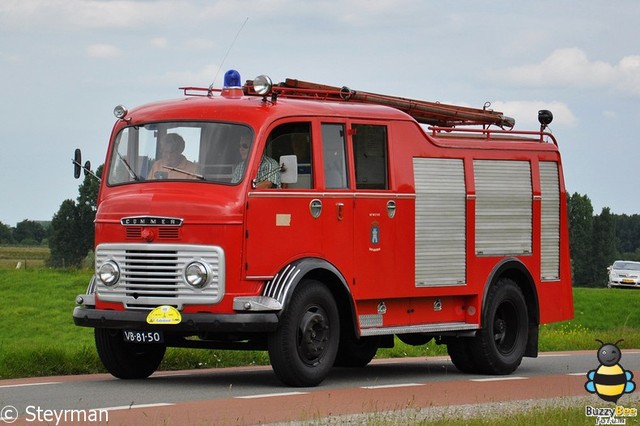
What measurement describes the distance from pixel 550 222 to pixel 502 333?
6.13 ft

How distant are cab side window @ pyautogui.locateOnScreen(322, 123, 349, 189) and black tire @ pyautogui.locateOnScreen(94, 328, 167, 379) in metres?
2.68

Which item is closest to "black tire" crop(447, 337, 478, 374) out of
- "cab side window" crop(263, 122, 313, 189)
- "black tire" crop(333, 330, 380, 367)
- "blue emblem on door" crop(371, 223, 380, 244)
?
"black tire" crop(333, 330, 380, 367)

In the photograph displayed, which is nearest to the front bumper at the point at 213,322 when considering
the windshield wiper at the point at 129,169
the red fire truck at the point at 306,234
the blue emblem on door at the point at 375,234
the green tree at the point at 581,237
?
the red fire truck at the point at 306,234

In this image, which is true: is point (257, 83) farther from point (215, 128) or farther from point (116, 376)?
point (116, 376)

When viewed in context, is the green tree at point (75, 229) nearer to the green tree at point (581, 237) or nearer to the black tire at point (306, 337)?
the green tree at point (581, 237)

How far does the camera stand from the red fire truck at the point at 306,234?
1430cm

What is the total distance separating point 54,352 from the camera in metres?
17.0

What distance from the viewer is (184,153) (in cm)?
1503

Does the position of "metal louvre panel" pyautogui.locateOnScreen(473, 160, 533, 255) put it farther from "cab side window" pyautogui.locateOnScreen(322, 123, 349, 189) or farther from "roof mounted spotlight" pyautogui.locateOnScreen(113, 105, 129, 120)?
"roof mounted spotlight" pyautogui.locateOnScreen(113, 105, 129, 120)

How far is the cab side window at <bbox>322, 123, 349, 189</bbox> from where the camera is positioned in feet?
50.8

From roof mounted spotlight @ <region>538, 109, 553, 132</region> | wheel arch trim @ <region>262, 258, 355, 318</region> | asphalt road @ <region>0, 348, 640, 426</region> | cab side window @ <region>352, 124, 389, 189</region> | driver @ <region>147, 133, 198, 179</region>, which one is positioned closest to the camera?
asphalt road @ <region>0, 348, 640, 426</region>

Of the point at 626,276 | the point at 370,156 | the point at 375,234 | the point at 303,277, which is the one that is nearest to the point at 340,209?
the point at 375,234

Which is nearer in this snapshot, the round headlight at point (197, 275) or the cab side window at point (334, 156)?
the round headlight at point (197, 275)

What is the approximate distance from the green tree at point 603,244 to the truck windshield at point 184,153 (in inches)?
5447
